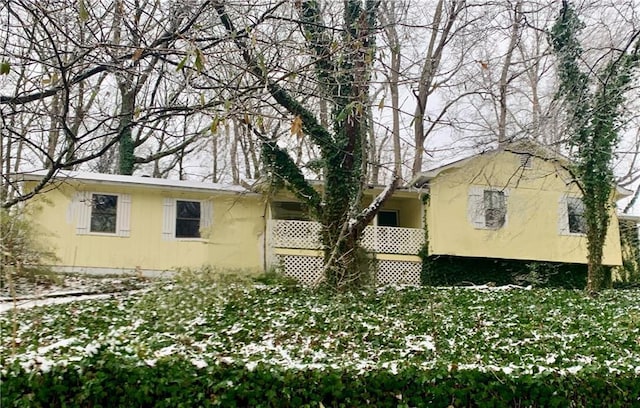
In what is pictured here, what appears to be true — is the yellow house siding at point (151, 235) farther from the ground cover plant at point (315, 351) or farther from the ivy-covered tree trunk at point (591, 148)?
the ivy-covered tree trunk at point (591, 148)

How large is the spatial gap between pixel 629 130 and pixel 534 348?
8.49m

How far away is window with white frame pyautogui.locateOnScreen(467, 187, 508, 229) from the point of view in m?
14.5

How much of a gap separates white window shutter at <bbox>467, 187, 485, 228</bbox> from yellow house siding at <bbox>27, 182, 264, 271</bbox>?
5.17 m

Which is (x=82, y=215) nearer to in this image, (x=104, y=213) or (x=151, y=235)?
(x=104, y=213)

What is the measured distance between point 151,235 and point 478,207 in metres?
7.96

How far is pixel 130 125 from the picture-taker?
11.9ft

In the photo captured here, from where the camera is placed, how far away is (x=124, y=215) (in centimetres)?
1330

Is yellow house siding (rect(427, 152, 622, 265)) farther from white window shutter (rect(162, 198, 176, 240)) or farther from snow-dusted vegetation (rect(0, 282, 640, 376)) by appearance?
white window shutter (rect(162, 198, 176, 240))

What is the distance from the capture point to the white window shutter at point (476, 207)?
1448cm

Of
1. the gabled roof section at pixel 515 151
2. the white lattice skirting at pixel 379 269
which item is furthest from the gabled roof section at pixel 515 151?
the white lattice skirting at pixel 379 269

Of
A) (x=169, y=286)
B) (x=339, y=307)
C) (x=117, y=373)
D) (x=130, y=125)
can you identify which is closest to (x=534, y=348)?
(x=339, y=307)

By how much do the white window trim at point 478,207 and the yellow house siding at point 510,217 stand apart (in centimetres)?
3

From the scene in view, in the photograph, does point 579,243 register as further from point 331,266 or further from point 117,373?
point 117,373

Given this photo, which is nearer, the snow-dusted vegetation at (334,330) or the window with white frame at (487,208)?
the snow-dusted vegetation at (334,330)
